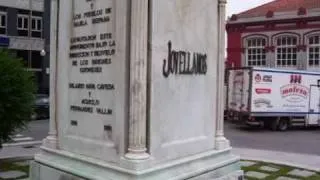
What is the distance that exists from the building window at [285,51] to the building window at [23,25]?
23.1 meters

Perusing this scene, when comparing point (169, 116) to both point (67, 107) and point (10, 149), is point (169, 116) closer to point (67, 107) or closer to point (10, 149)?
point (67, 107)

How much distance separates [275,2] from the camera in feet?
167

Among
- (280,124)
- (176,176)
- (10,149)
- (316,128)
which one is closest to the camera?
(176,176)

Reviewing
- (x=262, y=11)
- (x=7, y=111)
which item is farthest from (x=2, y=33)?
(x=7, y=111)

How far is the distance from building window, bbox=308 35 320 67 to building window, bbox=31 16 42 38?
24.8m

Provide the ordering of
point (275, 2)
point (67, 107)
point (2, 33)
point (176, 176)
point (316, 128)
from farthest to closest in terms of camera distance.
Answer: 1. point (275, 2)
2. point (2, 33)
3. point (316, 128)
4. point (67, 107)
5. point (176, 176)

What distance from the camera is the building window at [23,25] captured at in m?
47.8

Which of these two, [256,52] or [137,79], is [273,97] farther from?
[137,79]

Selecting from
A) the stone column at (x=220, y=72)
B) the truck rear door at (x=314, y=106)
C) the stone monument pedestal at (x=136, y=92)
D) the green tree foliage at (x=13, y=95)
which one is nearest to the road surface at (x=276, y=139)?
the truck rear door at (x=314, y=106)

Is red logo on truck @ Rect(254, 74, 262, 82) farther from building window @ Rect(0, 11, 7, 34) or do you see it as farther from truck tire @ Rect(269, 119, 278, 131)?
building window @ Rect(0, 11, 7, 34)

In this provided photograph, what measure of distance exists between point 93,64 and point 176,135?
4.29 feet

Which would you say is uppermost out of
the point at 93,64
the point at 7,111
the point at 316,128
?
the point at 93,64

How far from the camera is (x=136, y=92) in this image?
5.56m

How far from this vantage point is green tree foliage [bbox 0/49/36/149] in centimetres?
1113
